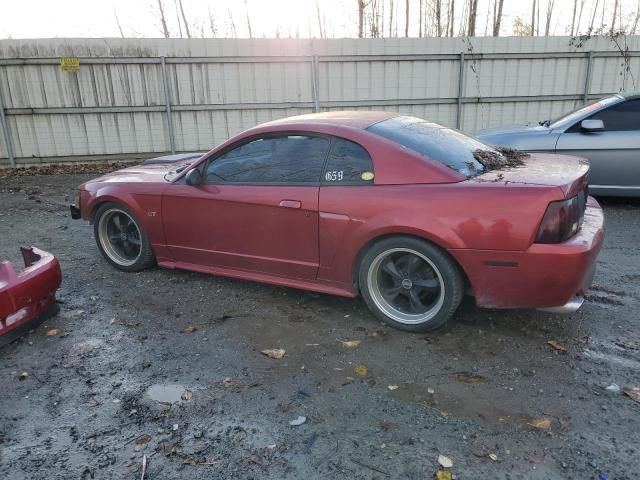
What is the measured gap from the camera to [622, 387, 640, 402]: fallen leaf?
2688mm

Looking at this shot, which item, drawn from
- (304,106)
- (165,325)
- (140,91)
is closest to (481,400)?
(165,325)

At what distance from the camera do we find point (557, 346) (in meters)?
3.22

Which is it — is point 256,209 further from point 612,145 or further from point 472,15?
point 472,15

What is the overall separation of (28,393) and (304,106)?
892cm

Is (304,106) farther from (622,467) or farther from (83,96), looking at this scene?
(622,467)

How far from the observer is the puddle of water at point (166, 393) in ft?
9.25

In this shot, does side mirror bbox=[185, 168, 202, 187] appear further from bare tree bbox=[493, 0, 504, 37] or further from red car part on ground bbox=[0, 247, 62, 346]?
bare tree bbox=[493, 0, 504, 37]

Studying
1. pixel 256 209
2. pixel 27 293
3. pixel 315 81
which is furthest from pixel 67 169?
pixel 256 209

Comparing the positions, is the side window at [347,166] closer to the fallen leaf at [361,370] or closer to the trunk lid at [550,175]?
the trunk lid at [550,175]

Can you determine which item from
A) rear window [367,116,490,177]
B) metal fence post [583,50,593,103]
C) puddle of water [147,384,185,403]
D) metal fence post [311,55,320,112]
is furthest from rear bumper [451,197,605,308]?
metal fence post [583,50,593,103]

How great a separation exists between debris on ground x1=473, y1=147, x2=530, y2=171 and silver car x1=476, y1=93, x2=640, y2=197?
8.06ft

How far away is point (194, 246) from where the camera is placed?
4.23m

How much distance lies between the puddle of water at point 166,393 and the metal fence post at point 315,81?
28.8ft

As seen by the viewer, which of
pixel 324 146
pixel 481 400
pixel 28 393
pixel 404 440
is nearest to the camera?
pixel 404 440
